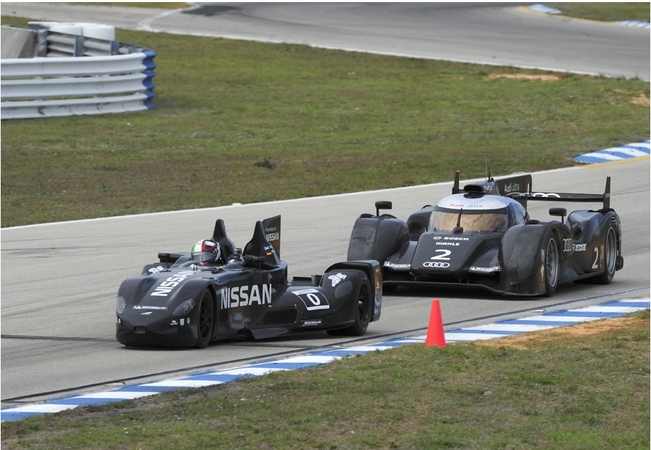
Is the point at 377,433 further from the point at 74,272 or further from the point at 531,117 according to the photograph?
the point at 531,117

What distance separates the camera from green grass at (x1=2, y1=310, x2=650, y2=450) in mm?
7938

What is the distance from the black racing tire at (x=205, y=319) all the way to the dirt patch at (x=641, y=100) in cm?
2325

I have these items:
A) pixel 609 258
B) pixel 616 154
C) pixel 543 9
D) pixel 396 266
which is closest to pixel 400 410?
pixel 396 266

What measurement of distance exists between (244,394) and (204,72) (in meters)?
28.3

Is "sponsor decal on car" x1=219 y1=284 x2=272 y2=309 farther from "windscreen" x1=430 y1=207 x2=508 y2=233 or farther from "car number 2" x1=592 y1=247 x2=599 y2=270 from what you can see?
"car number 2" x1=592 y1=247 x2=599 y2=270

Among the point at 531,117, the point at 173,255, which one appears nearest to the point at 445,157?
the point at 531,117

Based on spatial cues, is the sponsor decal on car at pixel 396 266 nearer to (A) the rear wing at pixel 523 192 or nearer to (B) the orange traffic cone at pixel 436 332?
(A) the rear wing at pixel 523 192

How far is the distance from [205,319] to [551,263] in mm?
5175

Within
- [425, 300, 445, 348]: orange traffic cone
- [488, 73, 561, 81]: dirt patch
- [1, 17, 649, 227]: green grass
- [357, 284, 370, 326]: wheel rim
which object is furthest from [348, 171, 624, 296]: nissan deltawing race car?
[488, 73, 561, 81]: dirt patch

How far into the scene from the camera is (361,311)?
12656 millimetres

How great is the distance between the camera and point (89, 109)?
2970cm

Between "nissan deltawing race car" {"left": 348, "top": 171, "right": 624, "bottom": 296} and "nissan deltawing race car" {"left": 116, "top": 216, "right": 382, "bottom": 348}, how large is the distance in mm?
1806

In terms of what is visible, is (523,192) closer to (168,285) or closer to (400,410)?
(168,285)

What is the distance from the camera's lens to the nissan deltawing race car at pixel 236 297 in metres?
11.1
